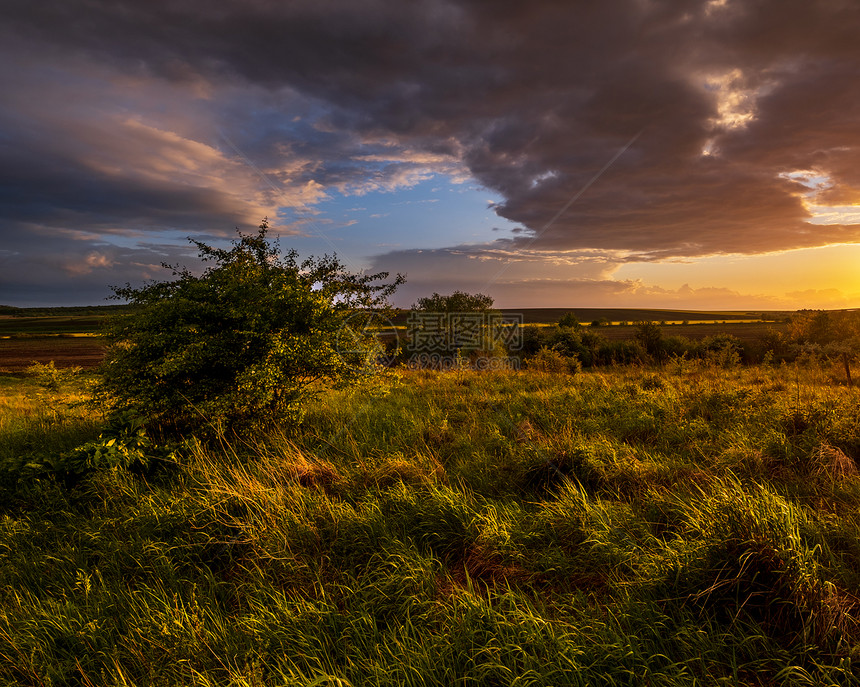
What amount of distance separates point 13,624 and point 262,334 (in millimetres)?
4121

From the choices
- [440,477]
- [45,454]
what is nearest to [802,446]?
[440,477]

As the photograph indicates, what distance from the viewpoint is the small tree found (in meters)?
6.50

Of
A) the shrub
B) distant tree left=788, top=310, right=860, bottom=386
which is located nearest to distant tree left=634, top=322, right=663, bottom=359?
distant tree left=788, top=310, right=860, bottom=386

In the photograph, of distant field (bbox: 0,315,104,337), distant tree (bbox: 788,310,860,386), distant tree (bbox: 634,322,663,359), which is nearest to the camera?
distant tree (bbox: 788,310,860,386)

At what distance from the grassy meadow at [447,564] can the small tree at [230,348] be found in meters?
0.89

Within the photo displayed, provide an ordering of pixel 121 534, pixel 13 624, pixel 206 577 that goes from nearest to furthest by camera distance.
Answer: pixel 13 624 < pixel 206 577 < pixel 121 534

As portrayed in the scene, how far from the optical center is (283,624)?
2922mm

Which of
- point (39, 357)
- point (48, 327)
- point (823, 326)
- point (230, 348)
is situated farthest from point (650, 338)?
point (48, 327)

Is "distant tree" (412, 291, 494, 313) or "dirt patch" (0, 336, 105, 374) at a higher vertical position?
"distant tree" (412, 291, 494, 313)

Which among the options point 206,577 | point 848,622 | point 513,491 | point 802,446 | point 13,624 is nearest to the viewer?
point 848,622

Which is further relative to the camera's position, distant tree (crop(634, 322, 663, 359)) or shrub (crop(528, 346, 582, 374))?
distant tree (crop(634, 322, 663, 359))

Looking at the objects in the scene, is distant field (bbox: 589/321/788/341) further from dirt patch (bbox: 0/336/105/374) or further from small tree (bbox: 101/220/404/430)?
dirt patch (bbox: 0/336/105/374)

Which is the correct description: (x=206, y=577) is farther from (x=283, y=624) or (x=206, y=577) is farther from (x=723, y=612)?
(x=723, y=612)

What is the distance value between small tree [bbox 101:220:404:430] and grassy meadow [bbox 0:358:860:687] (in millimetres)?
894
